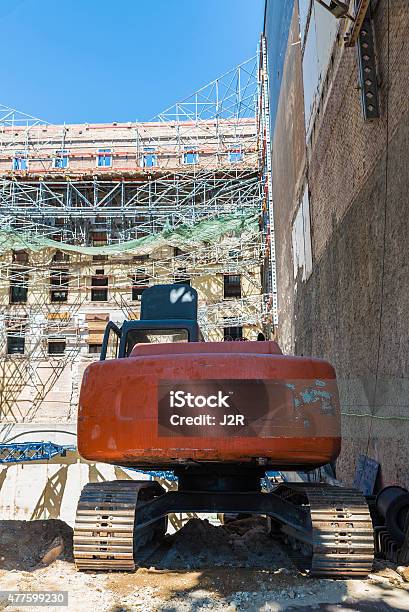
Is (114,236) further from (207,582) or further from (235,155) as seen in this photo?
(207,582)

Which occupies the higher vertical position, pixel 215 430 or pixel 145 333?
pixel 145 333

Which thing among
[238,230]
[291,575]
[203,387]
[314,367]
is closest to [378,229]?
[314,367]

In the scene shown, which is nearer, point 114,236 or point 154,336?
point 154,336

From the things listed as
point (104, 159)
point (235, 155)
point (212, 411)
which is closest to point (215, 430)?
point (212, 411)

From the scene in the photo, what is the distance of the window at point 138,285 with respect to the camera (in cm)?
3101

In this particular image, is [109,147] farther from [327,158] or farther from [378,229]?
[378,229]

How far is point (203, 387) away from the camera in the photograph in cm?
484

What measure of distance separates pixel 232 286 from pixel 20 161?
1368 centimetres

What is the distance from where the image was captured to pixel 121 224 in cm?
3203

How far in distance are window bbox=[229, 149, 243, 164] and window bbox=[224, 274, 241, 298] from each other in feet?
20.5

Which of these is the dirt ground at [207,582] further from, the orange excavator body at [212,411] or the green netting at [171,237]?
the green netting at [171,237]

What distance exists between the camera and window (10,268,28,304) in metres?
31.4

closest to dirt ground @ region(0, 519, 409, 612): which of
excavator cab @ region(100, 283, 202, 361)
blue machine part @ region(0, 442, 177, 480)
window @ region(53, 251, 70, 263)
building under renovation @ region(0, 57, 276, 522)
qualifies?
excavator cab @ region(100, 283, 202, 361)

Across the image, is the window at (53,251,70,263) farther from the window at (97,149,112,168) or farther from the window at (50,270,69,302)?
the window at (97,149,112,168)
